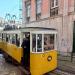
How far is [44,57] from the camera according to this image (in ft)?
40.0

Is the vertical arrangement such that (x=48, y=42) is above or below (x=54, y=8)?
below

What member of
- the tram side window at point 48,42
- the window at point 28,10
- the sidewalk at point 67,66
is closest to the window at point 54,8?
the sidewalk at point 67,66

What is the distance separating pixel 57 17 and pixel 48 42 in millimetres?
9960

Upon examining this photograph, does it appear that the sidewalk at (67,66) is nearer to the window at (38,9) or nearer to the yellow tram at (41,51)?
the yellow tram at (41,51)

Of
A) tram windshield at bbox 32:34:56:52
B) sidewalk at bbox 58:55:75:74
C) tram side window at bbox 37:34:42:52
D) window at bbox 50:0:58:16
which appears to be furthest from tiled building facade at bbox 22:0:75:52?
tram side window at bbox 37:34:42:52

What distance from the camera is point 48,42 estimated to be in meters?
12.8

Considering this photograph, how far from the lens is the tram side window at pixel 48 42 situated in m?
12.6

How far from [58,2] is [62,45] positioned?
4179 mm

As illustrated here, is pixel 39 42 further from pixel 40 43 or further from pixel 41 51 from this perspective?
pixel 41 51

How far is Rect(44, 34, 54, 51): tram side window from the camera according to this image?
12.6 m

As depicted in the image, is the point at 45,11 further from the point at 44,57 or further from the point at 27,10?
the point at 44,57

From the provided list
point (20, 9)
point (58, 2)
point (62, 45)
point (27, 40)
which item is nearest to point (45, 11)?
point (58, 2)

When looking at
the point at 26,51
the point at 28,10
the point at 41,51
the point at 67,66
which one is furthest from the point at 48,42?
the point at 28,10

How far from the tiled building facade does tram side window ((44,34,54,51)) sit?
6.99 metres
